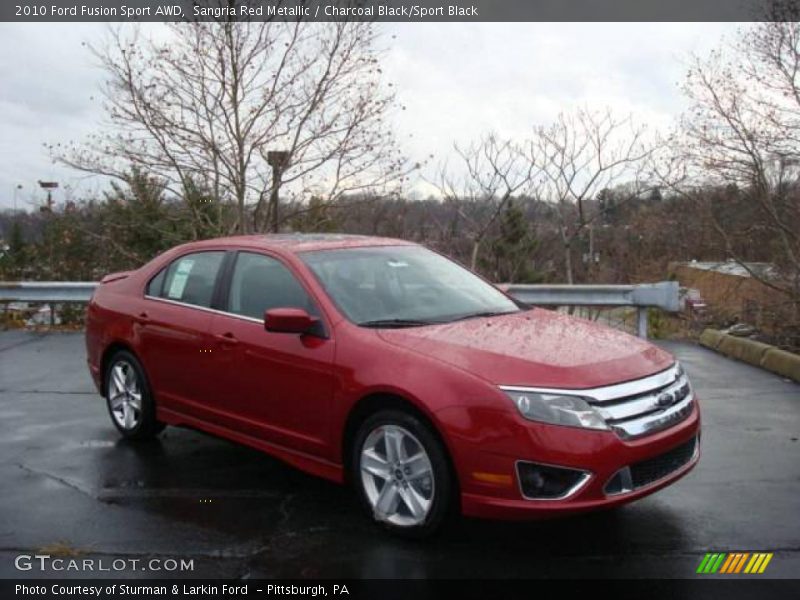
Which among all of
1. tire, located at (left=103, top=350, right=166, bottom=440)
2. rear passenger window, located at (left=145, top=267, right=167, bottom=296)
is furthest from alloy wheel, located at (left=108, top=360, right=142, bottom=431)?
rear passenger window, located at (left=145, top=267, right=167, bottom=296)

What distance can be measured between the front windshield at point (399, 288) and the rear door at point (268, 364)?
0.69 feet

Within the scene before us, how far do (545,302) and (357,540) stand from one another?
20.5 ft

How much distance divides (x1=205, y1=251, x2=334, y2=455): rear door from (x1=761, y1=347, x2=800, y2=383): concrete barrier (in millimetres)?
5550

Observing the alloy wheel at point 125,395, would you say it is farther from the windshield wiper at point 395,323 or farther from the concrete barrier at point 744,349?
the concrete barrier at point 744,349

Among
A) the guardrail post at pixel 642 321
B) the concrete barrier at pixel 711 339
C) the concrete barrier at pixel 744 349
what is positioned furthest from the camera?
the concrete barrier at pixel 711 339

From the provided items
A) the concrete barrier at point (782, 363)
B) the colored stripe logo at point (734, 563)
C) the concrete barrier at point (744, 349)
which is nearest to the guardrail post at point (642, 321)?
the concrete barrier at point (744, 349)

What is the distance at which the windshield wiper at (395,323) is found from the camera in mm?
4445

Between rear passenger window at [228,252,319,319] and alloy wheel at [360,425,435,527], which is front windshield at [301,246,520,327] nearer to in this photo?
rear passenger window at [228,252,319,319]

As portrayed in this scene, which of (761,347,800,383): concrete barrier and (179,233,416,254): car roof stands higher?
(179,233,416,254): car roof

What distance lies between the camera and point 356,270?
498 cm

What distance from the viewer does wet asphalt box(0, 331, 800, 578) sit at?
374 centimetres

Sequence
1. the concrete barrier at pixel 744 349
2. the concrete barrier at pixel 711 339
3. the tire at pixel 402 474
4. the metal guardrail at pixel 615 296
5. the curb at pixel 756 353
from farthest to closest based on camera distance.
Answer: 1. the concrete barrier at pixel 711 339
2. the metal guardrail at pixel 615 296
3. the concrete barrier at pixel 744 349
4. the curb at pixel 756 353
5. the tire at pixel 402 474

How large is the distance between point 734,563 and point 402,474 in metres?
1.61
